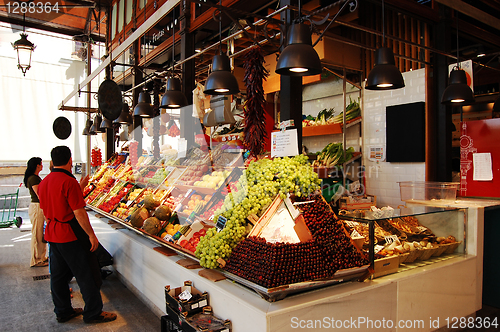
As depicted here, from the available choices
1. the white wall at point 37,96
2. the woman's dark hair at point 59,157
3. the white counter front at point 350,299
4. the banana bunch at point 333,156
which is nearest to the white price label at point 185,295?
the white counter front at point 350,299

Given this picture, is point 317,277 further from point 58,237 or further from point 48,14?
point 48,14

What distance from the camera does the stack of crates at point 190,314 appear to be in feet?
7.82

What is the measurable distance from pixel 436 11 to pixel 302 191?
176 inches

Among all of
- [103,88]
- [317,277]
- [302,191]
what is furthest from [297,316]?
[103,88]

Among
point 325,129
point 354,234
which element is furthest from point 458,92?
point 325,129

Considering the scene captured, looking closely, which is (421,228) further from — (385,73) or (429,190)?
(385,73)

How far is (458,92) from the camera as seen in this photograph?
154 inches

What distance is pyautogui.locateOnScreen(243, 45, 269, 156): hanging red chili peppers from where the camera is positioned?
11.1ft

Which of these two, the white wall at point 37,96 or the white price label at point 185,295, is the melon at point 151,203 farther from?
the white wall at point 37,96

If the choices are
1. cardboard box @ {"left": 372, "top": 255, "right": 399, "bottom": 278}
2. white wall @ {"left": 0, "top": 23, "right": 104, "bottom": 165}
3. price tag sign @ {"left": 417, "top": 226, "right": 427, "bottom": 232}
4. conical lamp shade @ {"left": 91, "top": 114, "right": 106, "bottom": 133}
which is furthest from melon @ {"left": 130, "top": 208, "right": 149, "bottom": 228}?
white wall @ {"left": 0, "top": 23, "right": 104, "bottom": 165}

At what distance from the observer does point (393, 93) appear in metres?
5.81

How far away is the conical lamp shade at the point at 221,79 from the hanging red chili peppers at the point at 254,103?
28 centimetres

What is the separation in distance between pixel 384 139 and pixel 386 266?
143 inches

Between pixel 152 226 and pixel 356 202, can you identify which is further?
pixel 356 202
